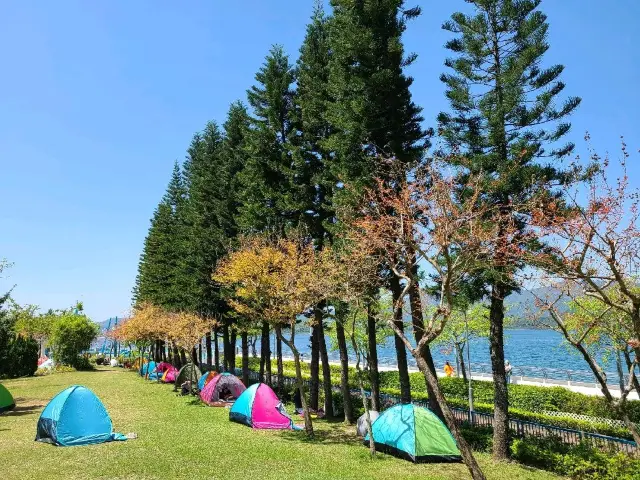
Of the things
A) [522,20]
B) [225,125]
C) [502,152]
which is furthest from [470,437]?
[225,125]

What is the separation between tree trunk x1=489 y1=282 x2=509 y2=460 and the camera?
42.6ft

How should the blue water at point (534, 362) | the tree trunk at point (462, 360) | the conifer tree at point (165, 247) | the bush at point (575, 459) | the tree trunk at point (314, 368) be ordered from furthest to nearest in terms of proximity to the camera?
the conifer tree at point (165, 247), the blue water at point (534, 362), the tree trunk at point (462, 360), the tree trunk at point (314, 368), the bush at point (575, 459)

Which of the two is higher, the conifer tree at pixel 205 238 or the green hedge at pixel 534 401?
the conifer tree at pixel 205 238

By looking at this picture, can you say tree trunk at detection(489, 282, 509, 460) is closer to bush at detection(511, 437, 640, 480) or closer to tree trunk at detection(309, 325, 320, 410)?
bush at detection(511, 437, 640, 480)

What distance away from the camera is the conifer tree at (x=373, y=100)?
15.5 metres

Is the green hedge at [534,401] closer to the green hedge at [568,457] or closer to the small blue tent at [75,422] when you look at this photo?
the green hedge at [568,457]

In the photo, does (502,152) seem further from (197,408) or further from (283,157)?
(197,408)

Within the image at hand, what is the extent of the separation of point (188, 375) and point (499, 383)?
1878 cm

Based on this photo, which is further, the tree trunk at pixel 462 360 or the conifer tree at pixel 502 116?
the tree trunk at pixel 462 360

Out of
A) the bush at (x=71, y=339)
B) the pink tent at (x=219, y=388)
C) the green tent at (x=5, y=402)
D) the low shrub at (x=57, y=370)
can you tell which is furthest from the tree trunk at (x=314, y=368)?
the low shrub at (x=57, y=370)

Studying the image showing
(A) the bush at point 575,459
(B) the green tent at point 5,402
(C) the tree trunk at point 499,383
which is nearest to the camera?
(A) the bush at point 575,459

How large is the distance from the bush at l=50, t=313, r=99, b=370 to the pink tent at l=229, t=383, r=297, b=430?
33162 mm

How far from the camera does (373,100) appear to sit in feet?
51.1

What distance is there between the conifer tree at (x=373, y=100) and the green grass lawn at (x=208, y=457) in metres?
3.60
